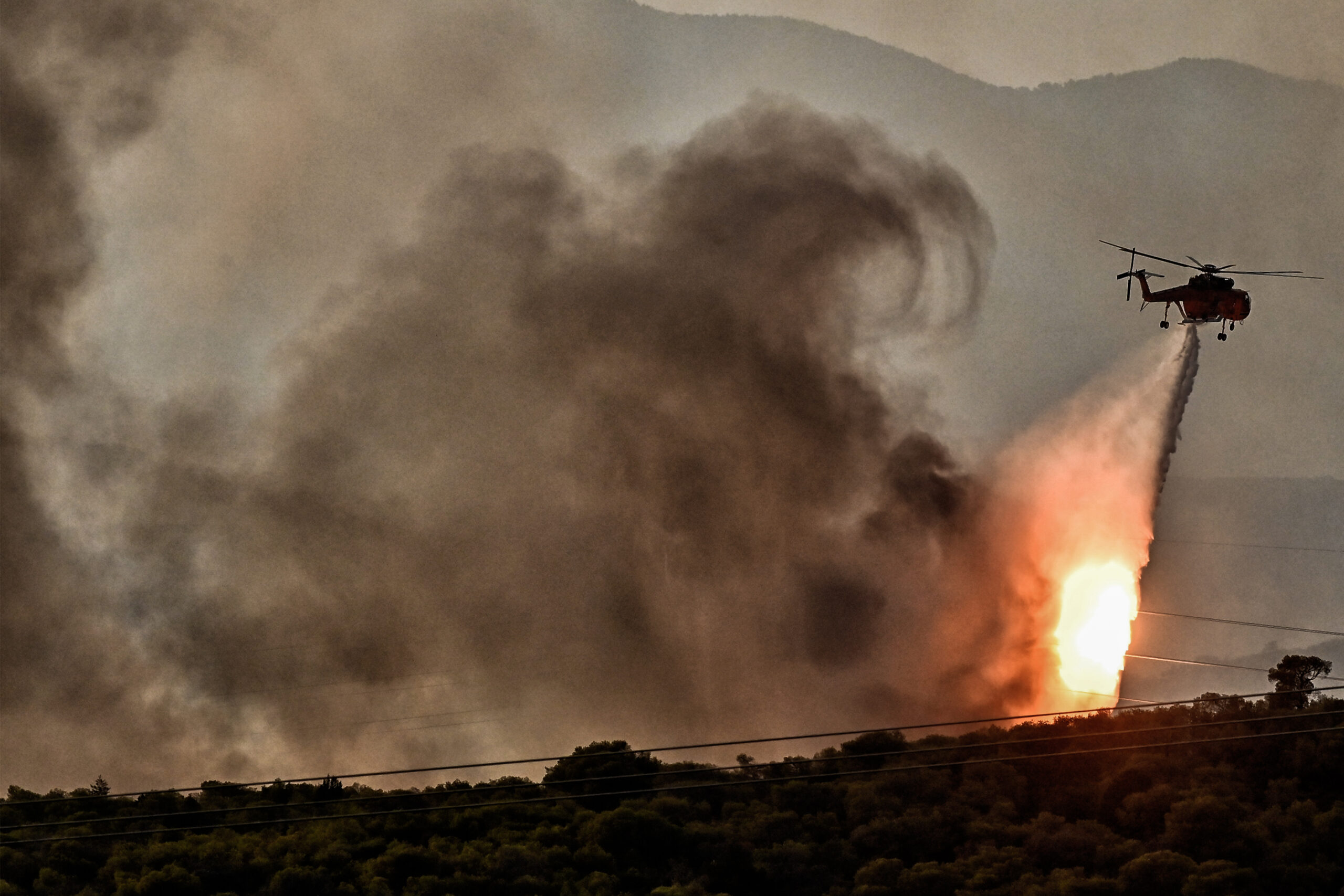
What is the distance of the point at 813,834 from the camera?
5375cm

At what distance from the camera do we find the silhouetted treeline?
1922 inches

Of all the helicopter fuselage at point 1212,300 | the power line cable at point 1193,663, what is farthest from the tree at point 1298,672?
the power line cable at point 1193,663

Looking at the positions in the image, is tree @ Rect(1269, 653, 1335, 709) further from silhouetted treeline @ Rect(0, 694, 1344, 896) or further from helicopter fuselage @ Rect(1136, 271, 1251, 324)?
helicopter fuselage @ Rect(1136, 271, 1251, 324)

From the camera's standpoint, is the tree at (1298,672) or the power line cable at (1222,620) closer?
the tree at (1298,672)

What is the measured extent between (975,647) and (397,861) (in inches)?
1969

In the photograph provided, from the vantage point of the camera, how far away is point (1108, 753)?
201 feet

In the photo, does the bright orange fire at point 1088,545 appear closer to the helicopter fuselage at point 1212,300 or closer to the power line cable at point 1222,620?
the helicopter fuselage at point 1212,300

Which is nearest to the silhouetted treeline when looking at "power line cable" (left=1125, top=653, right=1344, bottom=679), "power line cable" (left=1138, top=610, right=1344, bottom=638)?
"power line cable" (left=1125, top=653, right=1344, bottom=679)

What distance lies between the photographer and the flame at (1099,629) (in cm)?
8612

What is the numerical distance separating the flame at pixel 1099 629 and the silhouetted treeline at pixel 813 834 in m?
21.4

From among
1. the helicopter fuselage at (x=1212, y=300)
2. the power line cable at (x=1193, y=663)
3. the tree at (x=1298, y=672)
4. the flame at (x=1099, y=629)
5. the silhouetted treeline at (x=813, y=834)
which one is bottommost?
the silhouetted treeline at (x=813, y=834)

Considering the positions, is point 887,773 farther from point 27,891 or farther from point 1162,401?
point 1162,401

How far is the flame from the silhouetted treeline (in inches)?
844

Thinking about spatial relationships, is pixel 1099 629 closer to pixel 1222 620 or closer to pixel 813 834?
pixel 813 834
